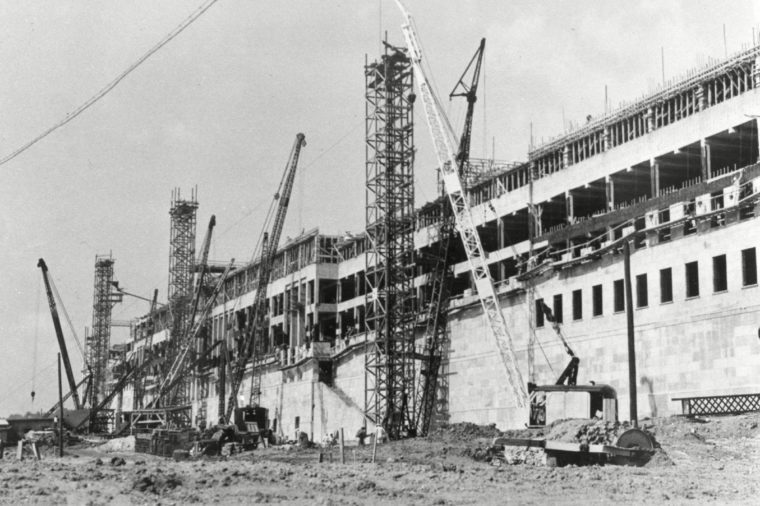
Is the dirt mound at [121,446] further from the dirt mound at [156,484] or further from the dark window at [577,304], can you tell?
the dirt mound at [156,484]

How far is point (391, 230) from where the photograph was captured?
77562 millimetres

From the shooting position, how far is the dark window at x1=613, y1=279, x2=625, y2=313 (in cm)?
5643

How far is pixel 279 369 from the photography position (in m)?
98.6

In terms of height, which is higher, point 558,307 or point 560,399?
point 558,307

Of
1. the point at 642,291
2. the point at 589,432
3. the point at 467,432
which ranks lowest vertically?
the point at 467,432

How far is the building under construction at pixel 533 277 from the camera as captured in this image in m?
50.6

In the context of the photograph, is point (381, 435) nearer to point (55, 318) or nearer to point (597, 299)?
point (597, 299)

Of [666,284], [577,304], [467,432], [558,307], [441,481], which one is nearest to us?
[441,481]

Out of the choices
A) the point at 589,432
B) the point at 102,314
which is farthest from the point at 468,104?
the point at 102,314

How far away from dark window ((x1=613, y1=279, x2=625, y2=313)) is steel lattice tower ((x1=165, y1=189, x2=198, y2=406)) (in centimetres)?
8177

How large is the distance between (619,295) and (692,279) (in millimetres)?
5458

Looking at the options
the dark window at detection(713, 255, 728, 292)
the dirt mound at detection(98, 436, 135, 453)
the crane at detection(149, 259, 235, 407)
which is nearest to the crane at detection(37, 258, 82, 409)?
the crane at detection(149, 259, 235, 407)

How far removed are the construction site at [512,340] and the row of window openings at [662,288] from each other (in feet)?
0.36

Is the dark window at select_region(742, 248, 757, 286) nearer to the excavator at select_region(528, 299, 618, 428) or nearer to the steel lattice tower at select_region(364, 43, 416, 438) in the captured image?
the excavator at select_region(528, 299, 618, 428)
